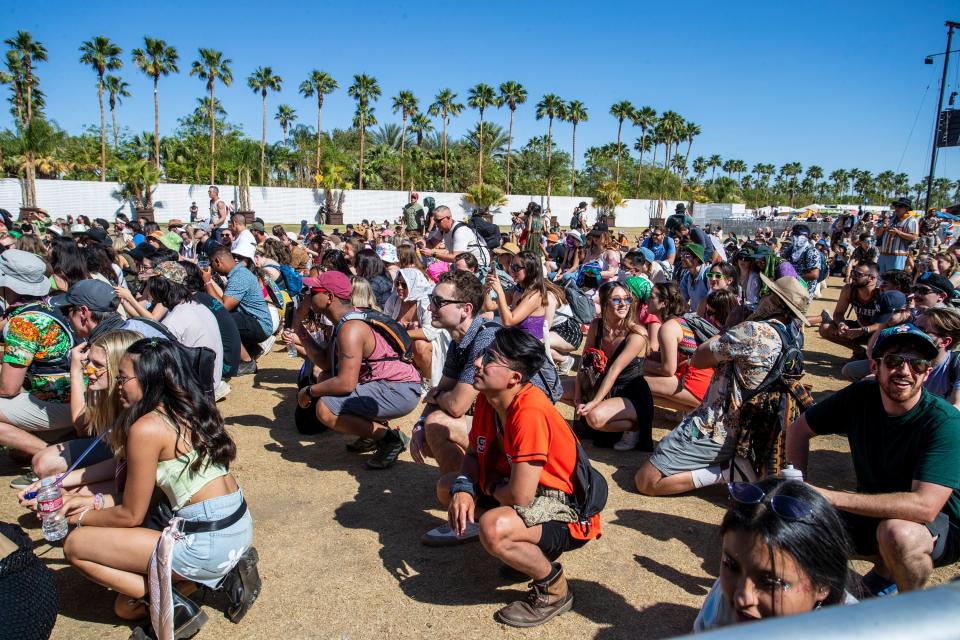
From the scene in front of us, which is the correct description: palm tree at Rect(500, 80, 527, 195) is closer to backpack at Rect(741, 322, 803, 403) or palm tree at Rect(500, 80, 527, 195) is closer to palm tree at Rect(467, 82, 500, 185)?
palm tree at Rect(467, 82, 500, 185)

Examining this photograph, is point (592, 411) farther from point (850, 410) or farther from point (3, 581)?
point (3, 581)

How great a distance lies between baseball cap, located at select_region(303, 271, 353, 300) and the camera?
5.11 m

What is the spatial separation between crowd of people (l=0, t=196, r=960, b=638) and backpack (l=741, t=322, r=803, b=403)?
0.04 feet

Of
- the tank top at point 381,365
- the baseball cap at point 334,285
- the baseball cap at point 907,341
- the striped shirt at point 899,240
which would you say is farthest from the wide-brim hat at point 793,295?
the striped shirt at point 899,240

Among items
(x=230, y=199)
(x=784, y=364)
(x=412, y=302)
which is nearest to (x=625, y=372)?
(x=784, y=364)

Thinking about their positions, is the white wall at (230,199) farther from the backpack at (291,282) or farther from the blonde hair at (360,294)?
the blonde hair at (360,294)

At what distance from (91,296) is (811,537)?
4.89 metres

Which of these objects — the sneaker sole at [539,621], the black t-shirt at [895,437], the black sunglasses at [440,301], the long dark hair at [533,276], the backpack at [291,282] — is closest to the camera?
the black t-shirt at [895,437]

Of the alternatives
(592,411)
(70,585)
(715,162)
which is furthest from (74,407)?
(715,162)

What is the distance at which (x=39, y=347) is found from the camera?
430cm

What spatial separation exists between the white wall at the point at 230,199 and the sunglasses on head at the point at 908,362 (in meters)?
39.1

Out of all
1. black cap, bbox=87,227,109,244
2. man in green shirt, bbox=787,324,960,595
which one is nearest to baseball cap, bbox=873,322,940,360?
man in green shirt, bbox=787,324,960,595

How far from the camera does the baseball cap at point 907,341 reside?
9.14ft

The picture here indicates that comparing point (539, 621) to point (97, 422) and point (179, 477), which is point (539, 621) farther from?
point (97, 422)
